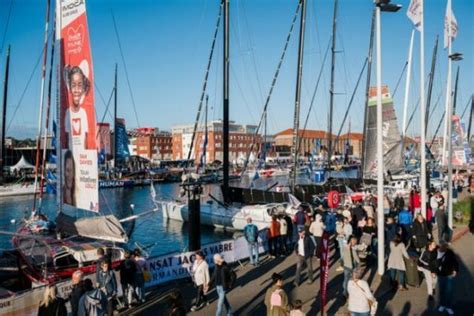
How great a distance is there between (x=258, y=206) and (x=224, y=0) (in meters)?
13.3

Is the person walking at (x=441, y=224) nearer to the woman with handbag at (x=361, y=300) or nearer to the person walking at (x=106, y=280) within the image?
the woman with handbag at (x=361, y=300)

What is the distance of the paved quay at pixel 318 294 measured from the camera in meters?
10.2

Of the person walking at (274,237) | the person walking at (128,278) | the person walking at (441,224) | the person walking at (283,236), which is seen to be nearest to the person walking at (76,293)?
the person walking at (128,278)

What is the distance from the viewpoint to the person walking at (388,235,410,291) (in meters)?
11.0

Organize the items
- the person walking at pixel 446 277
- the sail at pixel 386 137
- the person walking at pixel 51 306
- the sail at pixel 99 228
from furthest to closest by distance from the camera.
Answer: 1. the sail at pixel 386 137
2. the sail at pixel 99 228
3. the person walking at pixel 446 277
4. the person walking at pixel 51 306

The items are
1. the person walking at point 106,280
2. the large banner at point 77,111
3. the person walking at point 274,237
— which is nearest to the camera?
the person walking at point 106,280

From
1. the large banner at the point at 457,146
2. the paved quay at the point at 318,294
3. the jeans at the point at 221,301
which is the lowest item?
the paved quay at the point at 318,294

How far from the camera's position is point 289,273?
14023mm

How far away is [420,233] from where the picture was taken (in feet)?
45.4

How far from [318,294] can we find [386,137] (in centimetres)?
2160

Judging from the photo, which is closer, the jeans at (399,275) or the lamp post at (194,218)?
the jeans at (399,275)

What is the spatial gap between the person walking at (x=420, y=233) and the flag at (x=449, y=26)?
338 inches

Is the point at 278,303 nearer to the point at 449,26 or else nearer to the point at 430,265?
the point at 430,265

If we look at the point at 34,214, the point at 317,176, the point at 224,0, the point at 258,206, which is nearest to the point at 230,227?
the point at 258,206
